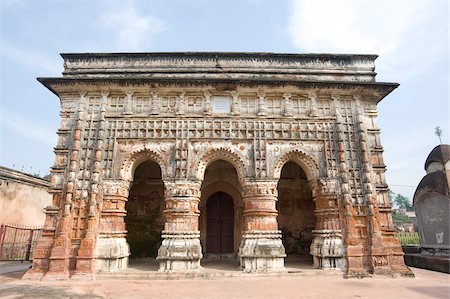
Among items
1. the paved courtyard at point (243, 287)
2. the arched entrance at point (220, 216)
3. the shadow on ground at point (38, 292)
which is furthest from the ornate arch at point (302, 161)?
the shadow on ground at point (38, 292)

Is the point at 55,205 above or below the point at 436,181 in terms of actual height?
below

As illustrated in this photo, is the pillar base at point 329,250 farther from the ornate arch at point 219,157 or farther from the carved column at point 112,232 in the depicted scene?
the carved column at point 112,232

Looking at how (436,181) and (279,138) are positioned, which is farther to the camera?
(436,181)

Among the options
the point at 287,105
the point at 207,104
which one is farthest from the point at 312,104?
the point at 207,104

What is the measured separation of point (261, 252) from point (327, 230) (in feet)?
7.41

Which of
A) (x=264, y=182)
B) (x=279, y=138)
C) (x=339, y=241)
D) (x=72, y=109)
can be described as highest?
(x=72, y=109)

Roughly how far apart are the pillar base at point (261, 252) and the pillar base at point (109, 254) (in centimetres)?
368

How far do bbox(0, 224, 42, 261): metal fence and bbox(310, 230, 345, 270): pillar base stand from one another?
37.1ft

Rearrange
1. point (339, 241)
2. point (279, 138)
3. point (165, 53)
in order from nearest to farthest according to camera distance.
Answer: point (339, 241) < point (279, 138) < point (165, 53)

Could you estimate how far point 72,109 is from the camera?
33.6ft

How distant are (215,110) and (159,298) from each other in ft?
20.3

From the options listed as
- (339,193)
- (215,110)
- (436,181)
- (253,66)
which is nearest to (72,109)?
(215,110)

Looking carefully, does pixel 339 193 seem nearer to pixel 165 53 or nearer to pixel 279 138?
pixel 279 138

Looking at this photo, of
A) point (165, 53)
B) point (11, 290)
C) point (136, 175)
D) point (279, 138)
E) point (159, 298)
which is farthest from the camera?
point (136, 175)
